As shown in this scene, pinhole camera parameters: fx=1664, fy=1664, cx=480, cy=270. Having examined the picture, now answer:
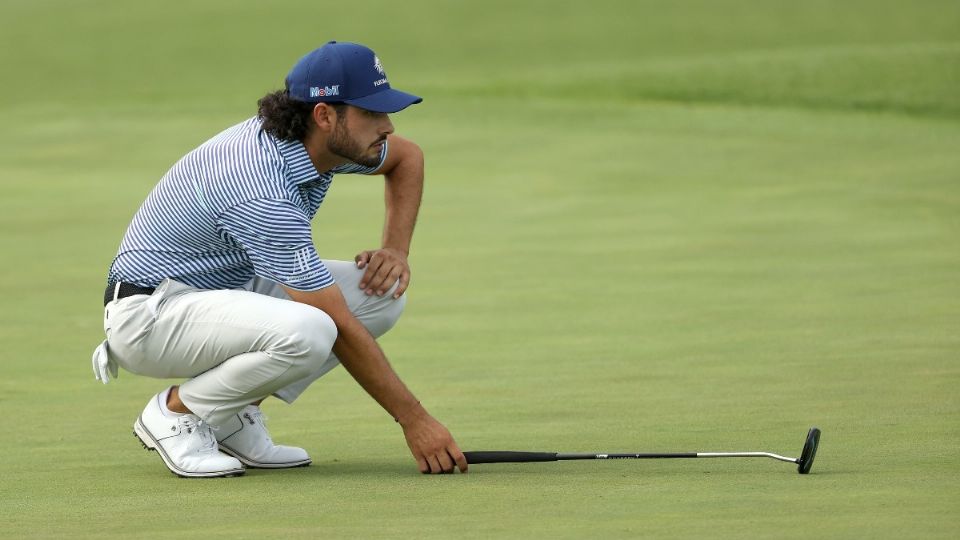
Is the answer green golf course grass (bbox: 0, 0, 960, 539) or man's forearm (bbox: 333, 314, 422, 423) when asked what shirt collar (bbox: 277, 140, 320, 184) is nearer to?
man's forearm (bbox: 333, 314, 422, 423)

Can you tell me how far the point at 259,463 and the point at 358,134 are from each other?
3.23 ft

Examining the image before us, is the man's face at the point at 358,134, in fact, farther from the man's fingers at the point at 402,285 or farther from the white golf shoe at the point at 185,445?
the white golf shoe at the point at 185,445

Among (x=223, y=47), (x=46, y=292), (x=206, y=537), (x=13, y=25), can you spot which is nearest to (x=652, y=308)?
(x=46, y=292)

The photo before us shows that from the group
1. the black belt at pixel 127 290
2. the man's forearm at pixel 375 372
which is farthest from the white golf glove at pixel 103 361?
the man's forearm at pixel 375 372

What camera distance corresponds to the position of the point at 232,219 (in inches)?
170

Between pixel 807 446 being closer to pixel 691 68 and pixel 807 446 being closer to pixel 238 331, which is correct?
pixel 238 331

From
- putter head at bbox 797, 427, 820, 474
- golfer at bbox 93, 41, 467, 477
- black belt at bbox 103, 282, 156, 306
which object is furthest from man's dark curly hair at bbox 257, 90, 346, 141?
putter head at bbox 797, 427, 820, 474

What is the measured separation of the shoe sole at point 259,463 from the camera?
15.3ft

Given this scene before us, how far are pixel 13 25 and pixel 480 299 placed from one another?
17.5 m

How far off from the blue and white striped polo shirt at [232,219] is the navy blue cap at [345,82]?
15cm

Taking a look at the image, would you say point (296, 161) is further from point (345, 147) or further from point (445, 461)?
point (445, 461)

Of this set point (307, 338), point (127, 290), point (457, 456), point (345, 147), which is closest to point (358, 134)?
point (345, 147)

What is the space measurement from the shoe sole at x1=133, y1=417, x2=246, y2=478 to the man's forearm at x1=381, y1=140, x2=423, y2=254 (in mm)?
933

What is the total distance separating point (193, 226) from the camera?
443 centimetres
